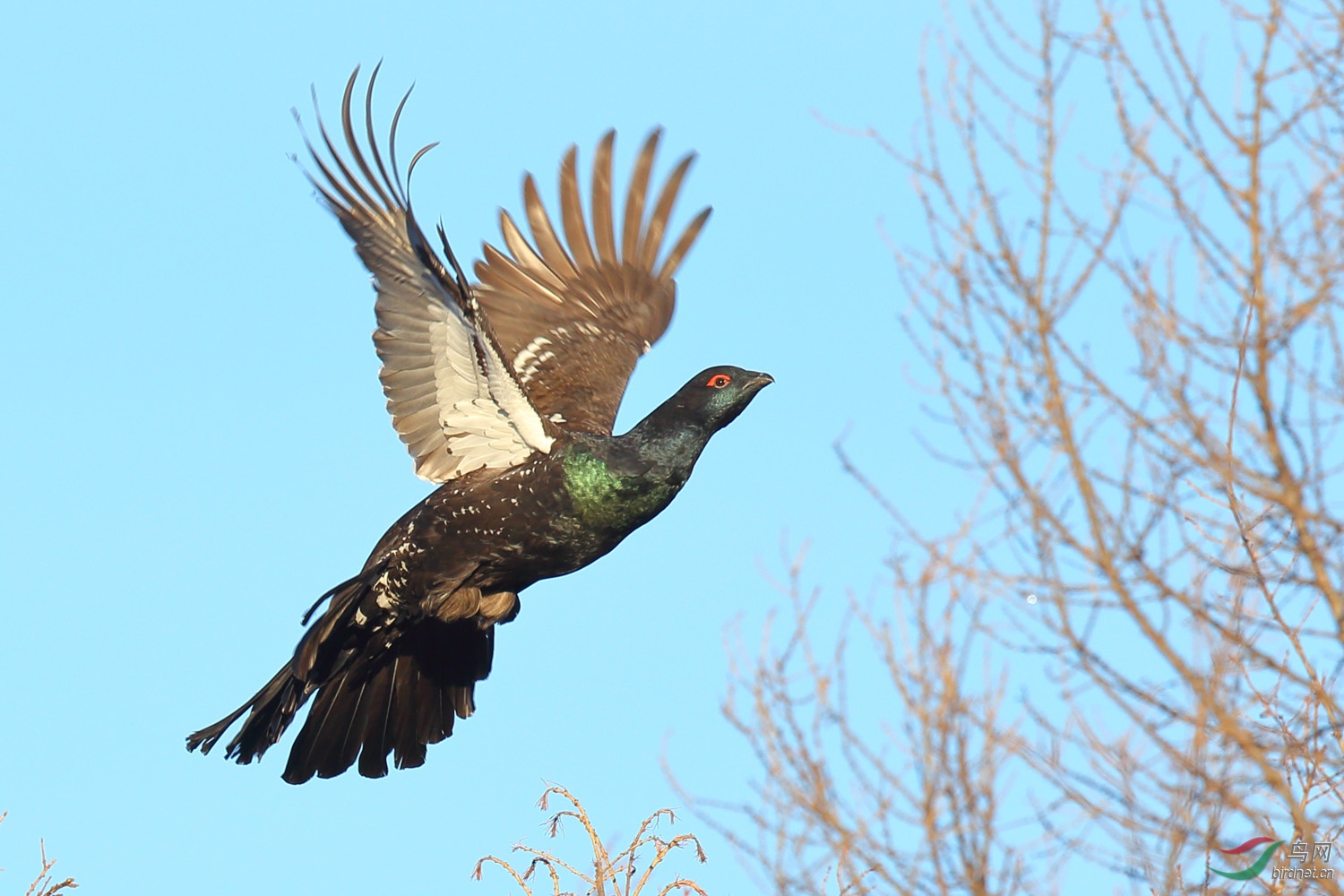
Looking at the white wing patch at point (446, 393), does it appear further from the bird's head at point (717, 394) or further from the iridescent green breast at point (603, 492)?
the bird's head at point (717, 394)

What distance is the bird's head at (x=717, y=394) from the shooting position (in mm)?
5137

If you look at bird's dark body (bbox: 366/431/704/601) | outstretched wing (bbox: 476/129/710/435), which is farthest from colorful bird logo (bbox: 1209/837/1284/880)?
outstretched wing (bbox: 476/129/710/435)

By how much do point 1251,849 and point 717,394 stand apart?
2.50m

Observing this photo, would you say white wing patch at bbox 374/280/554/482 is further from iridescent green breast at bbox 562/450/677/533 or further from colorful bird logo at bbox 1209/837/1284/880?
colorful bird logo at bbox 1209/837/1284/880

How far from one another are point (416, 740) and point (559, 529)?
107 cm

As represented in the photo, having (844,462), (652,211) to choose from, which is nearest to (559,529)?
(844,462)

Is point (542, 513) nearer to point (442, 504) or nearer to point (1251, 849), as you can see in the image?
point (442, 504)

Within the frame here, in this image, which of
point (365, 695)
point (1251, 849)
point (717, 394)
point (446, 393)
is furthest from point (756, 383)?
point (1251, 849)

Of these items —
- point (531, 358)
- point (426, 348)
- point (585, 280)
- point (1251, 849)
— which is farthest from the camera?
point (585, 280)

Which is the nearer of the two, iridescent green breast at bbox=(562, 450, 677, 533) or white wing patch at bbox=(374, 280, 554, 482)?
white wing patch at bbox=(374, 280, 554, 482)

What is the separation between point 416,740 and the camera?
17.7 feet

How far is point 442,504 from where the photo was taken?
5.01m

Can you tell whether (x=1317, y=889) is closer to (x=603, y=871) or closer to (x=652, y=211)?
(x=603, y=871)

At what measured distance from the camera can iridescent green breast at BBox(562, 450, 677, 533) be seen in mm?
4910
